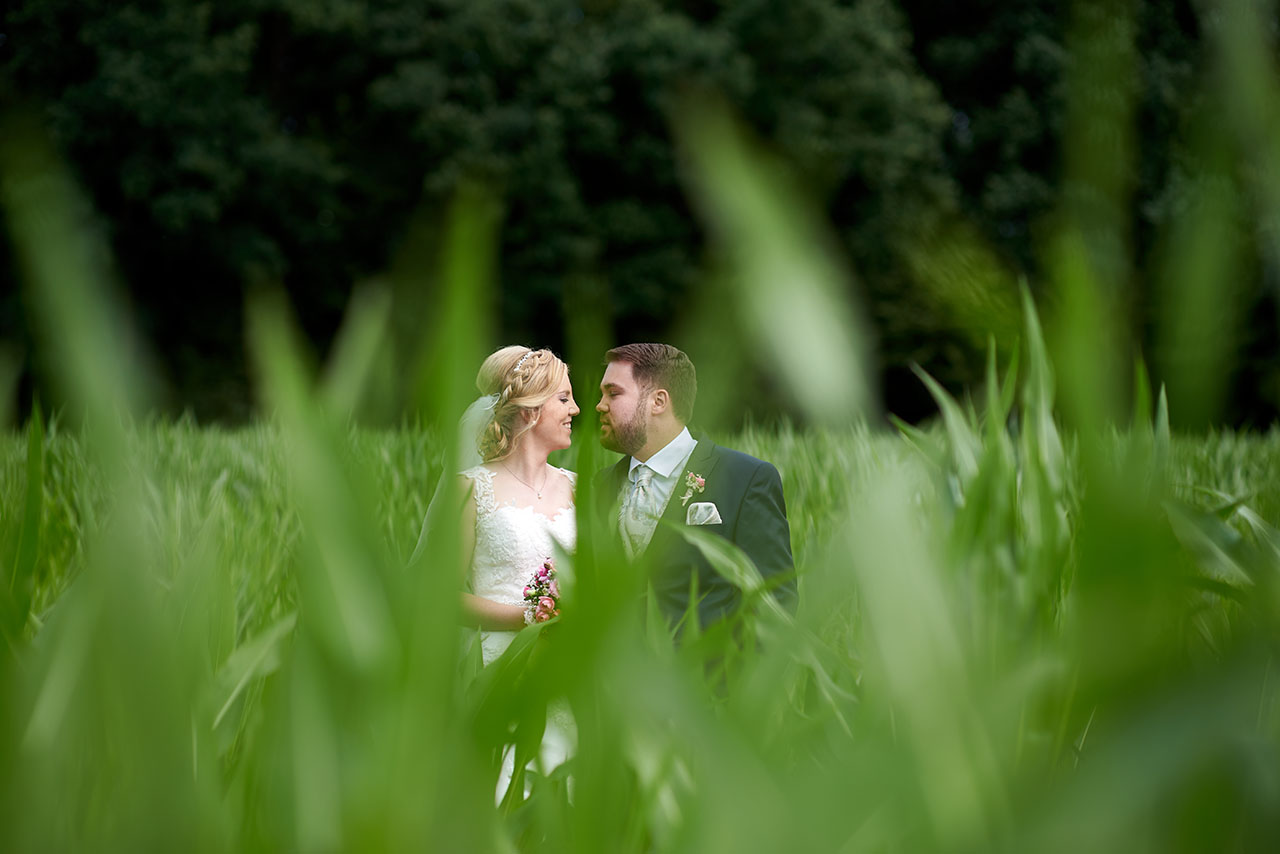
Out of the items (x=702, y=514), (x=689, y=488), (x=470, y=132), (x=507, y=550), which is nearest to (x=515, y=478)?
(x=507, y=550)

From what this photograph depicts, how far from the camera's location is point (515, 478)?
2643mm

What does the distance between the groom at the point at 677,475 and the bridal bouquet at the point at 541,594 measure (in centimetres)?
20

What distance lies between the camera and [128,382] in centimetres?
24

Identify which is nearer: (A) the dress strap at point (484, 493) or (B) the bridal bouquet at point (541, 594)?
(B) the bridal bouquet at point (541, 594)

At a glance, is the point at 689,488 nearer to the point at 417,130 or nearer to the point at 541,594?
the point at 541,594

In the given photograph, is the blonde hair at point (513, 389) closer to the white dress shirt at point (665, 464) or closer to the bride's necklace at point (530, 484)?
the bride's necklace at point (530, 484)

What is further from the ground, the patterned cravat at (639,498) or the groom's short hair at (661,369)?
the groom's short hair at (661,369)

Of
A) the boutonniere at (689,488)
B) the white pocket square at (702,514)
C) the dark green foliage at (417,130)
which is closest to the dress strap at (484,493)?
the white pocket square at (702,514)

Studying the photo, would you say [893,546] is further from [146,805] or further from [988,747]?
[146,805]

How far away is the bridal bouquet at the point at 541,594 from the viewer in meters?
2.04

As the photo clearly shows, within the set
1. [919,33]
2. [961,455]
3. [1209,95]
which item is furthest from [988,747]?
[919,33]

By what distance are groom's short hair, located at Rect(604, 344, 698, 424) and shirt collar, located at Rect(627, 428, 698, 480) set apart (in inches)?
2.3

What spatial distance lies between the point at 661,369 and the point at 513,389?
0.36 m

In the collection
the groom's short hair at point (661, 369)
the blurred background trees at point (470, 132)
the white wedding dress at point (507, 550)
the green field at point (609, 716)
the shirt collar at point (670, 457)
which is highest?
the green field at point (609, 716)
